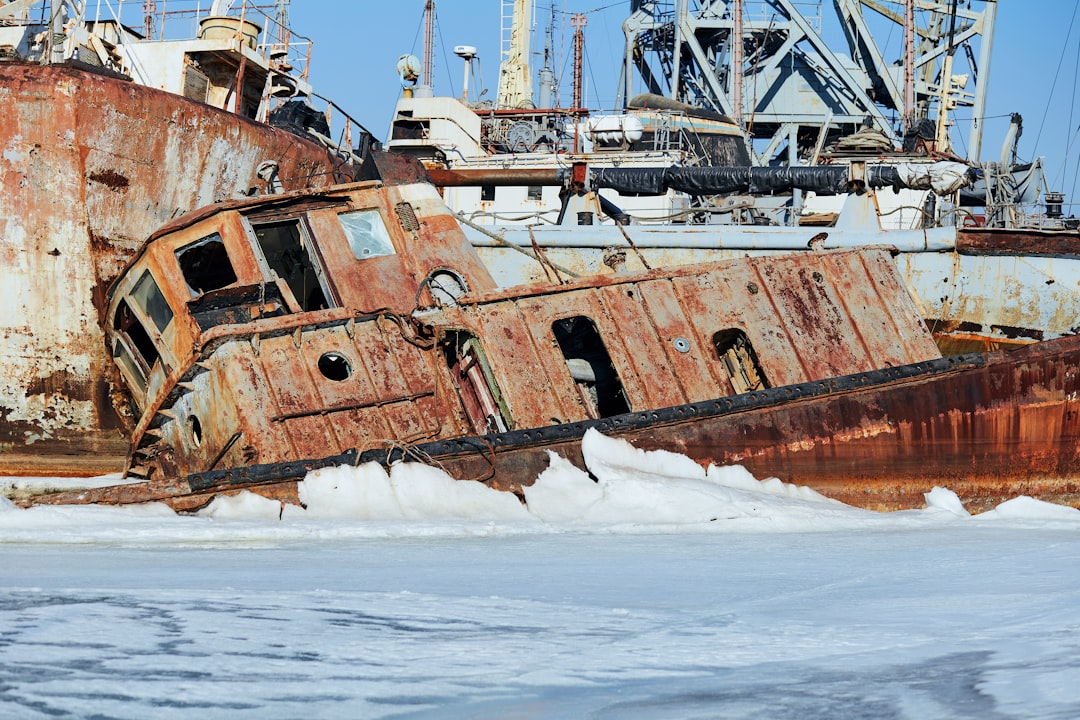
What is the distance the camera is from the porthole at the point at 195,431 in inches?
338

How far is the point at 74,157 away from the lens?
391 inches

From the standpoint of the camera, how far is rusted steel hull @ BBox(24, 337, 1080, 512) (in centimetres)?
830

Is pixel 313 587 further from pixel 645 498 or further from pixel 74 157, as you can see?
pixel 74 157

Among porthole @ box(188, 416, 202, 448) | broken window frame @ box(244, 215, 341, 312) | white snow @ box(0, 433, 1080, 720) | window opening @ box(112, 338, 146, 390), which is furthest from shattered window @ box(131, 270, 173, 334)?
white snow @ box(0, 433, 1080, 720)

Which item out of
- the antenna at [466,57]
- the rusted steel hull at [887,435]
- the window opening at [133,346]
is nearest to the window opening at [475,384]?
the rusted steel hull at [887,435]

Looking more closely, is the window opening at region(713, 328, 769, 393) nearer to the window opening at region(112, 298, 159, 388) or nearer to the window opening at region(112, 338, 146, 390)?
the window opening at region(112, 298, 159, 388)

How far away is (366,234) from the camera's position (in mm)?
9320

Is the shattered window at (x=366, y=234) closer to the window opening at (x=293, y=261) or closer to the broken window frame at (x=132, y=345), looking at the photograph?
the window opening at (x=293, y=261)

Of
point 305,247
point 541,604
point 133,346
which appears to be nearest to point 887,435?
point 541,604

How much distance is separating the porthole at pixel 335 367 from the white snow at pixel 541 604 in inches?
41.1

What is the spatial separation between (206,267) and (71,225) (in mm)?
1264

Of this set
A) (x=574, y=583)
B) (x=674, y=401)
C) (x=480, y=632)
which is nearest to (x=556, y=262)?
(x=674, y=401)

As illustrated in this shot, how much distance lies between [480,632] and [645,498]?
3.56 meters

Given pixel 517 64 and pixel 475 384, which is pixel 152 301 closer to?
pixel 475 384
